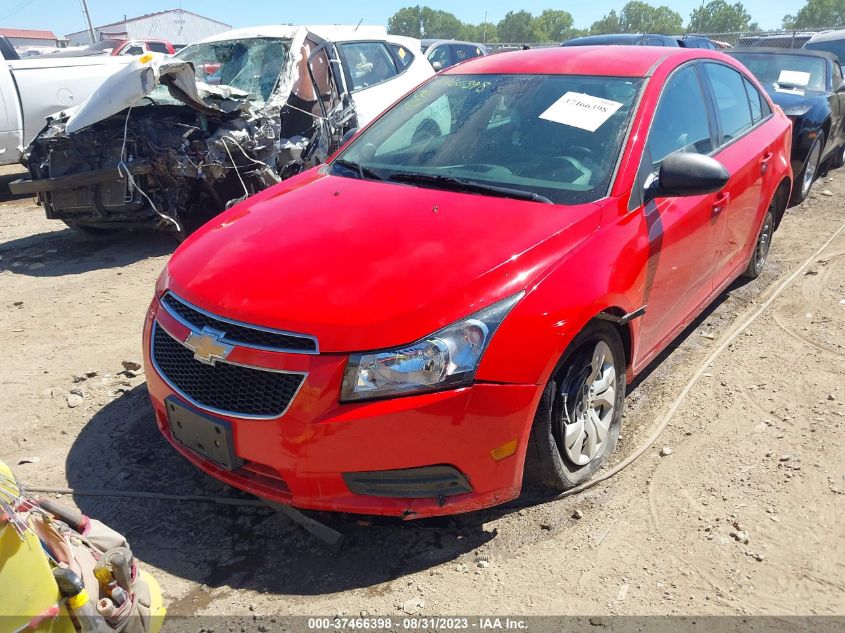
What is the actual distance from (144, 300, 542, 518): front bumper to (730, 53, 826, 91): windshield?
7967 millimetres

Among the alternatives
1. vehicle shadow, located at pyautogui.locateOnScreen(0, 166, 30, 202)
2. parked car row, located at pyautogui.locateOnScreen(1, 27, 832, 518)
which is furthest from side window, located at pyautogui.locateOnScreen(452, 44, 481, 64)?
parked car row, located at pyautogui.locateOnScreen(1, 27, 832, 518)

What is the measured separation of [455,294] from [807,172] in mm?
6852

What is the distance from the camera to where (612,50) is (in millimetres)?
3840

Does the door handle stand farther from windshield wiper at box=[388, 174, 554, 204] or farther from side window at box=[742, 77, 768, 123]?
windshield wiper at box=[388, 174, 554, 204]

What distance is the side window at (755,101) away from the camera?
4652mm

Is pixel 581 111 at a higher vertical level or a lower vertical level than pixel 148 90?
lower

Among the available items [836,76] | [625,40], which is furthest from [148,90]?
[625,40]

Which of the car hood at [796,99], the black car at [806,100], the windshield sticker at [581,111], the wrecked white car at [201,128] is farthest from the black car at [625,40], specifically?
the windshield sticker at [581,111]

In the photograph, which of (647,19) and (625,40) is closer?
(625,40)

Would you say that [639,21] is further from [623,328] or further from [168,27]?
[623,328]

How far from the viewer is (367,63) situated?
24.1 ft

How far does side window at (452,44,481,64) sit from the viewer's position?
16.7m

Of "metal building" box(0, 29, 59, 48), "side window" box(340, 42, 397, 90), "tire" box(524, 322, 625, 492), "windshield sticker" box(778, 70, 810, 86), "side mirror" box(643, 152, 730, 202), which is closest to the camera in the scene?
"tire" box(524, 322, 625, 492)

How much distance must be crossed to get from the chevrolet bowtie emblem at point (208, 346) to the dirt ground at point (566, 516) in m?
0.75
